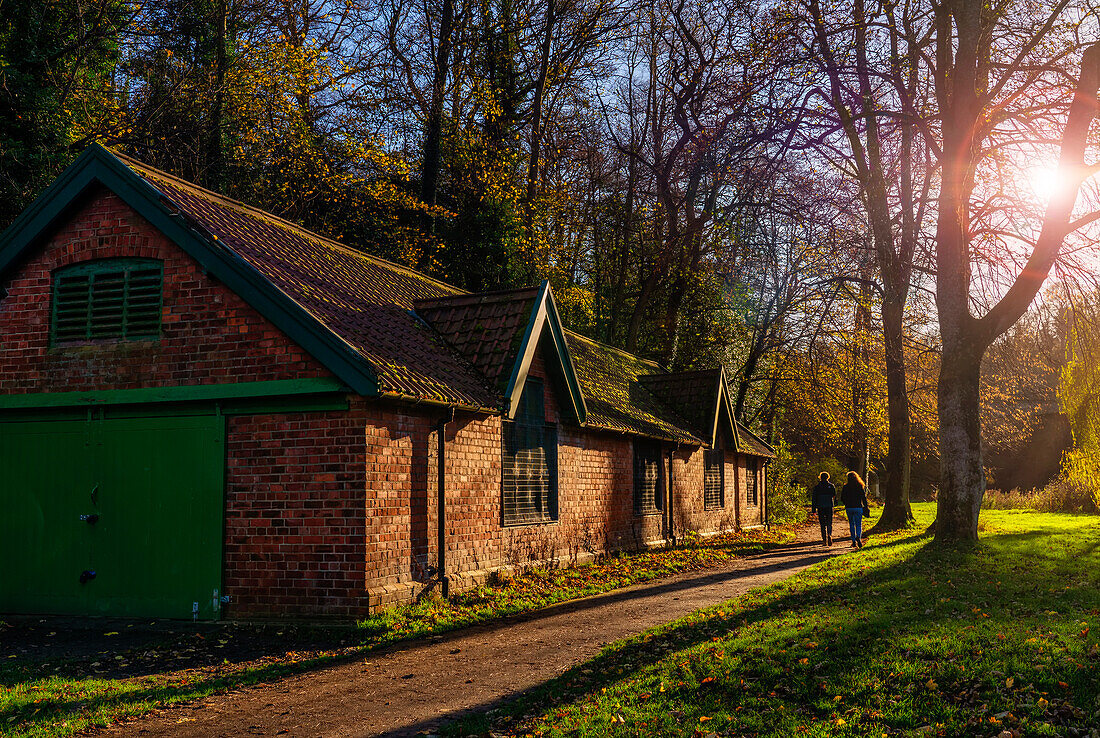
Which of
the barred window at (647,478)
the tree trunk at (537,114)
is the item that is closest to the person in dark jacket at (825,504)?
the barred window at (647,478)

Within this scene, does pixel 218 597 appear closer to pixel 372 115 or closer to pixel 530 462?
pixel 530 462

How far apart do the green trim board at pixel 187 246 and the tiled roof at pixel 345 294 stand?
18cm

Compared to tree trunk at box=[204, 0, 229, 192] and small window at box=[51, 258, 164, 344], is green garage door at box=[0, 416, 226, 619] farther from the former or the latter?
tree trunk at box=[204, 0, 229, 192]

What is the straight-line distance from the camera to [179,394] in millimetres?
11445

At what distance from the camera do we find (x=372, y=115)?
93.4ft

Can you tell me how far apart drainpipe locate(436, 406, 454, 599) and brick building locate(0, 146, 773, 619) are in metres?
0.04

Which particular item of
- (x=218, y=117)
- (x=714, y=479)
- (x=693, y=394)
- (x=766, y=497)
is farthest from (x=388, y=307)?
(x=766, y=497)

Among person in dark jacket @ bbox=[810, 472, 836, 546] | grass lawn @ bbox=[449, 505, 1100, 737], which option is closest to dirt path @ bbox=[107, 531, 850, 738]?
grass lawn @ bbox=[449, 505, 1100, 737]

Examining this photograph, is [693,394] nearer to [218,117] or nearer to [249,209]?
[249,209]

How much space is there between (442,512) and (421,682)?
14.3 ft

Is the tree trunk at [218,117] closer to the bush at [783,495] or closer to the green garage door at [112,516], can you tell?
the green garage door at [112,516]

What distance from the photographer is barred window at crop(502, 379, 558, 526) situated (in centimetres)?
1461

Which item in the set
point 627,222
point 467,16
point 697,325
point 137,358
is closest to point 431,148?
point 467,16

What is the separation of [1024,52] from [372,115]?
20.1 metres
